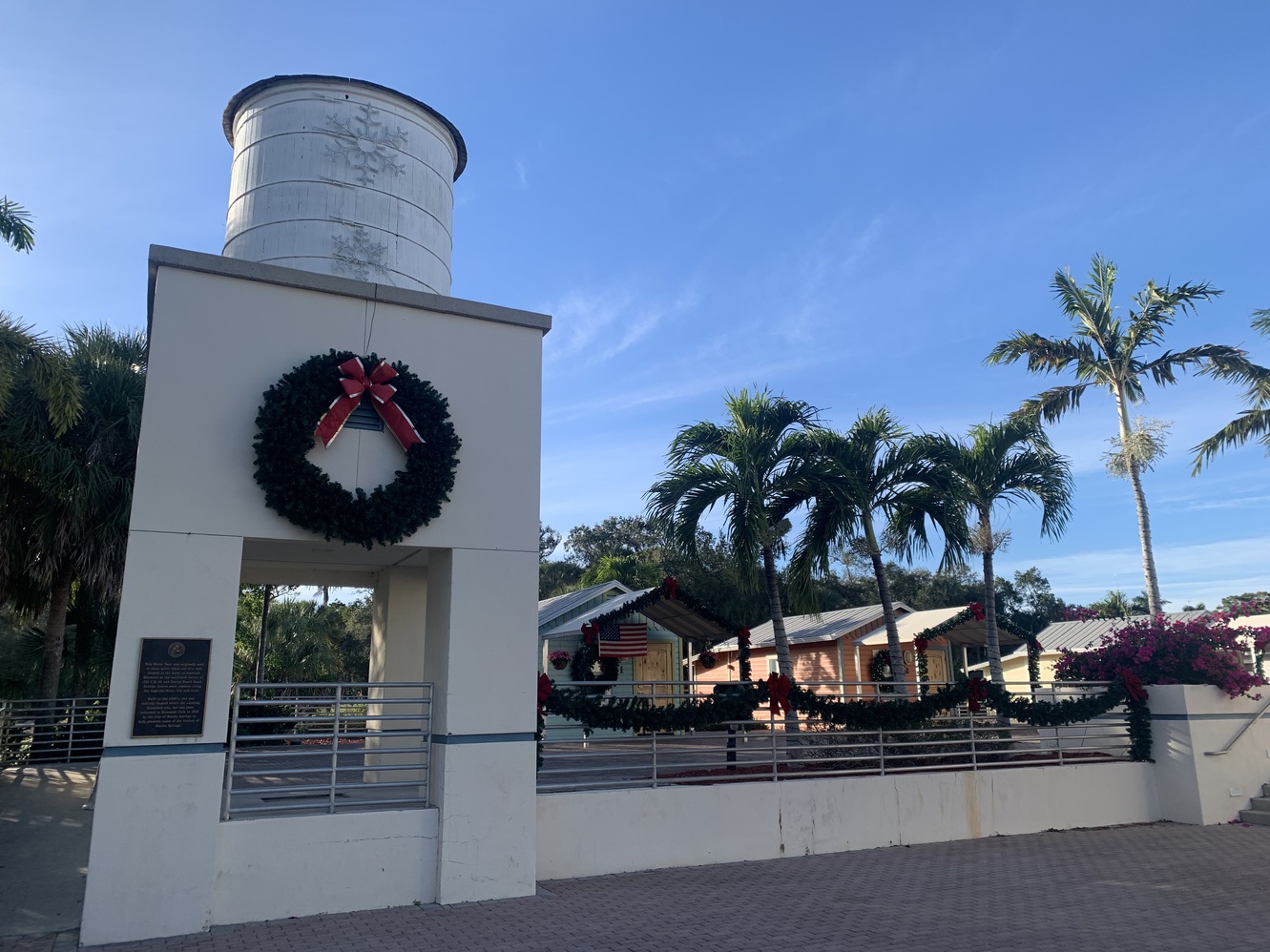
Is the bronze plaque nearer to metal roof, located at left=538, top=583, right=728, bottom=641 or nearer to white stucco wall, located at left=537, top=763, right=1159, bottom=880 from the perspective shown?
white stucco wall, located at left=537, top=763, right=1159, bottom=880

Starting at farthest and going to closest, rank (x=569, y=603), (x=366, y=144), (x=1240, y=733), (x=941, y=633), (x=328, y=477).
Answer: (x=941, y=633)
(x=569, y=603)
(x=1240, y=733)
(x=366, y=144)
(x=328, y=477)

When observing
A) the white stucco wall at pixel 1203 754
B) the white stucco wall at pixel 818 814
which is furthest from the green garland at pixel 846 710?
the white stucco wall at pixel 818 814

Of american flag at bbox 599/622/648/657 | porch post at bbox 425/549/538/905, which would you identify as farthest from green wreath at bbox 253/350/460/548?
american flag at bbox 599/622/648/657

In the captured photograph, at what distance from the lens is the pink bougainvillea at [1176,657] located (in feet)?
39.6

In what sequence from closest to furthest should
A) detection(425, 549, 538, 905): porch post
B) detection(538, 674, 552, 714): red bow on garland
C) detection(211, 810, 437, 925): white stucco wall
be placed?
detection(211, 810, 437, 925): white stucco wall → detection(425, 549, 538, 905): porch post → detection(538, 674, 552, 714): red bow on garland

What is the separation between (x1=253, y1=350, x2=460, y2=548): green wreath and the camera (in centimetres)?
720

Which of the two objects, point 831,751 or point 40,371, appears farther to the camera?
point 831,751

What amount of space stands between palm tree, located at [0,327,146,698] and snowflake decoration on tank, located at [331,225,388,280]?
6.09 metres

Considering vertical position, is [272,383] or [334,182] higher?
[334,182]

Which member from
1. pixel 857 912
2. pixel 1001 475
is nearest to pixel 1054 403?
pixel 1001 475

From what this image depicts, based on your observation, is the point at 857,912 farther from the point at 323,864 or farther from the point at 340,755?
the point at 340,755

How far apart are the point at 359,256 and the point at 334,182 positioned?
3.03 feet

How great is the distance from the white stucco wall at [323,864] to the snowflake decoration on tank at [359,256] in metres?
5.85

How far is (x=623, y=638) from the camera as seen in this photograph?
1795 cm
